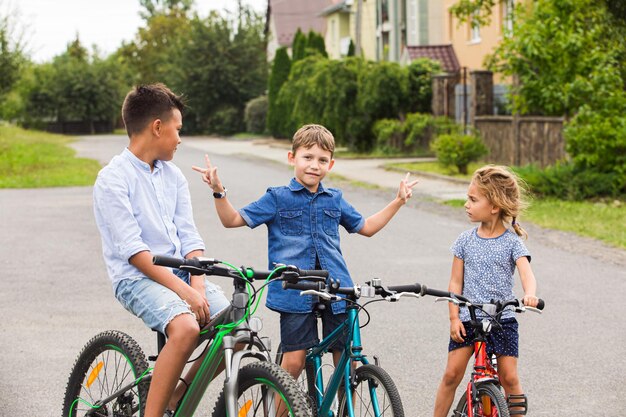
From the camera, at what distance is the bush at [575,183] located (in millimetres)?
17141

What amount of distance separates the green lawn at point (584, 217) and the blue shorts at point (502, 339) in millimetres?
7958

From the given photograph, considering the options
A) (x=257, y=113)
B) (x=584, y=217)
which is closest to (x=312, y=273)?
(x=584, y=217)

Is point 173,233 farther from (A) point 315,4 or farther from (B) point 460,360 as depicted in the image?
(A) point 315,4

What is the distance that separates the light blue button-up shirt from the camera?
4086 millimetres

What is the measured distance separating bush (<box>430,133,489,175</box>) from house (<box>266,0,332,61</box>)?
50.7m

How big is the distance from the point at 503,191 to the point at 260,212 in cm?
104

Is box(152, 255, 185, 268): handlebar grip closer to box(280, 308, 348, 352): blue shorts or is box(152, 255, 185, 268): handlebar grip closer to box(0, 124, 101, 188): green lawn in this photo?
box(280, 308, 348, 352): blue shorts

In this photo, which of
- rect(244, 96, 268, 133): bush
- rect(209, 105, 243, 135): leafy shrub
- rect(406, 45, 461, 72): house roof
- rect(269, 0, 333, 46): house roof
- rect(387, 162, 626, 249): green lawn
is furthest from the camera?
rect(269, 0, 333, 46): house roof

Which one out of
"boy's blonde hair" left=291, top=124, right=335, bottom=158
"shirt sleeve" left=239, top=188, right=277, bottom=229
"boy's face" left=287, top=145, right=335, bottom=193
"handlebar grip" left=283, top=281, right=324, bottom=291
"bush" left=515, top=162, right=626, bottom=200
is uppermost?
"boy's blonde hair" left=291, top=124, right=335, bottom=158

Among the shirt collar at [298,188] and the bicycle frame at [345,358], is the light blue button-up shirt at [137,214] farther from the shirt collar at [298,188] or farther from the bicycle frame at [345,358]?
the bicycle frame at [345,358]

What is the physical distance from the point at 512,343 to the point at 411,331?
314 centimetres

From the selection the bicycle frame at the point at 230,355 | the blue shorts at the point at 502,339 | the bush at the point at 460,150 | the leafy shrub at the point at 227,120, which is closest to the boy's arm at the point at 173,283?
the bicycle frame at the point at 230,355

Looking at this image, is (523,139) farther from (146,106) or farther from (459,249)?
(146,106)

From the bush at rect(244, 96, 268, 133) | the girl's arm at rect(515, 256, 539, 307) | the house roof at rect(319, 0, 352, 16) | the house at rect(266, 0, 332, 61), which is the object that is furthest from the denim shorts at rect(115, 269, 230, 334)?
the house at rect(266, 0, 332, 61)
